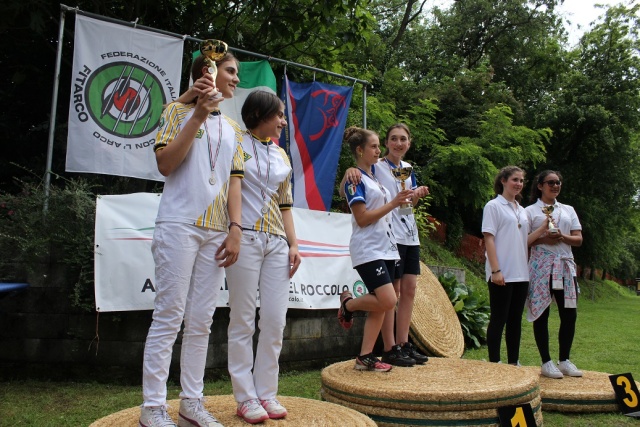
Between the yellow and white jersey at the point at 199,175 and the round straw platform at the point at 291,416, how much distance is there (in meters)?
0.97

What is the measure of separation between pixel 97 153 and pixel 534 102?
19235mm

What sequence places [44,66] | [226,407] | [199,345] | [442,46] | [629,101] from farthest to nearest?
[442,46], [629,101], [44,66], [226,407], [199,345]

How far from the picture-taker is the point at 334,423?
Result: 2.90m

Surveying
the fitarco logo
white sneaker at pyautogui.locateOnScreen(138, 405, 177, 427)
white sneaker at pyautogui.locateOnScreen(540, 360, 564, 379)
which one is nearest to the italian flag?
the fitarco logo

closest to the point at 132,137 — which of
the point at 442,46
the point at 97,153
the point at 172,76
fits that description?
the point at 97,153

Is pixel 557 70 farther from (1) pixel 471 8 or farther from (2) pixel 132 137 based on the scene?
(2) pixel 132 137

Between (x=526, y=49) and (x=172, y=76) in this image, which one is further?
(x=526, y=49)

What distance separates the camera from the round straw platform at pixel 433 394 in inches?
133

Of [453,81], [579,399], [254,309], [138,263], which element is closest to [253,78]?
[138,263]

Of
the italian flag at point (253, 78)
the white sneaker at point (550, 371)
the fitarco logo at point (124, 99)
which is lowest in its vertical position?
the white sneaker at point (550, 371)

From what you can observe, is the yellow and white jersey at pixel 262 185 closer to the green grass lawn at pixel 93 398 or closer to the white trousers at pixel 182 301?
the white trousers at pixel 182 301

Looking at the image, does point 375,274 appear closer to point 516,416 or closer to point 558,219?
point 516,416

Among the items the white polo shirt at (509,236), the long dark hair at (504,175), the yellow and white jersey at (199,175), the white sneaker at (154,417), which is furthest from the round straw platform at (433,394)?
the long dark hair at (504,175)

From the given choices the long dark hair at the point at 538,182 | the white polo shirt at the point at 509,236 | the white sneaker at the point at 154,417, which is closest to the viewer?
the white sneaker at the point at 154,417
